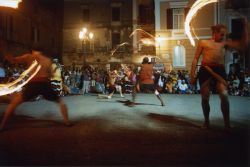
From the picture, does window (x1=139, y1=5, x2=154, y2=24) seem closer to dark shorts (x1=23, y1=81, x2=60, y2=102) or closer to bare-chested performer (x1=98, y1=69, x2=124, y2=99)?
bare-chested performer (x1=98, y1=69, x2=124, y2=99)

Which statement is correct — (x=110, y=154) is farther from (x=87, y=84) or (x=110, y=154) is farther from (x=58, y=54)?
(x=58, y=54)

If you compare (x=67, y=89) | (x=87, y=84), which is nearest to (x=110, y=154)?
(x=67, y=89)

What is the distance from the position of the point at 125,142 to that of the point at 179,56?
76.2 ft

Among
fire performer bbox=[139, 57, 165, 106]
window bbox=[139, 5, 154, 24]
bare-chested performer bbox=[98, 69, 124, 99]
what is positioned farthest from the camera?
window bbox=[139, 5, 154, 24]

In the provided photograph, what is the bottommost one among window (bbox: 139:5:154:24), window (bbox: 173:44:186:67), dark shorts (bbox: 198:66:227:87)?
dark shorts (bbox: 198:66:227:87)

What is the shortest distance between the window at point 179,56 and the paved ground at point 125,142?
19.7 meters

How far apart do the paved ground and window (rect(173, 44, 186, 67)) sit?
1966 cm

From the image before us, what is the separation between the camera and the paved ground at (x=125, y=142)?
15.2 ft

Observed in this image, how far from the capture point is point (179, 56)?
93.3ft

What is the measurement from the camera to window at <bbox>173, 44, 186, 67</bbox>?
28.3 metres

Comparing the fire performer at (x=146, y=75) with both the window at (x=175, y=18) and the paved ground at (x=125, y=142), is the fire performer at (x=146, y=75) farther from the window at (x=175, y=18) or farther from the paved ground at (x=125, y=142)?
the window at (x=175, y=18)

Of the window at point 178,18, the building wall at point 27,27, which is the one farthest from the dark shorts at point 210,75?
the window at point 178,18

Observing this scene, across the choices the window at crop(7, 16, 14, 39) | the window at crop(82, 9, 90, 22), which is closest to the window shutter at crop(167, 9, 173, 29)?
the window at crop(7, 16, 14, 39)

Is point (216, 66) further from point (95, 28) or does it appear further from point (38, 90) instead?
point (95, 28)
